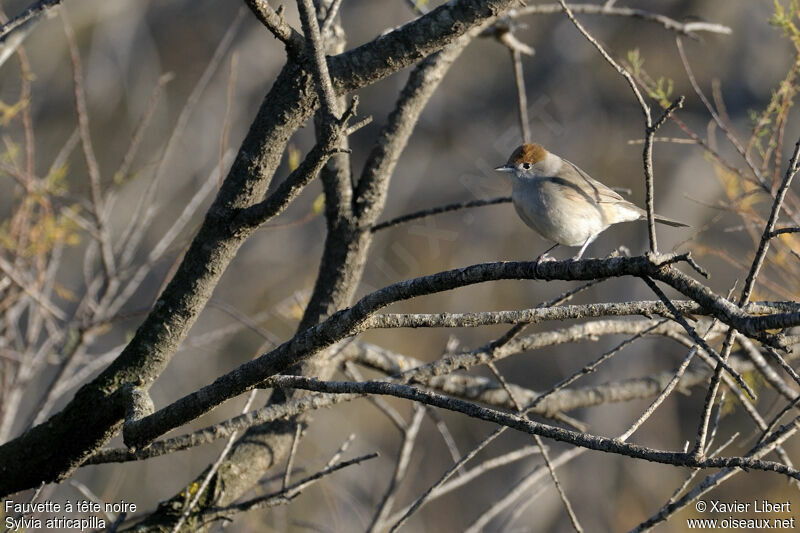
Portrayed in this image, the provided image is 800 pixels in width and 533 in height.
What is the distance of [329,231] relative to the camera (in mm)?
3121

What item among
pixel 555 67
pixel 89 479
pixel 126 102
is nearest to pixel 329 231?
pixel 89 479

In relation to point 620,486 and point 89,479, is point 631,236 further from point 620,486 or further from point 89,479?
point 89,479

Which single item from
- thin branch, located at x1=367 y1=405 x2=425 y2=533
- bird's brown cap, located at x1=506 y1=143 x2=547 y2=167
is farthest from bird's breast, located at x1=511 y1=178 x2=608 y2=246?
thin branch, located at x1=367 y1=405 x2=425 y2=533

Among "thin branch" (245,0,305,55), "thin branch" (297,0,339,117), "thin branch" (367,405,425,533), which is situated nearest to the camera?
"thin branch" (297,0,339,117)

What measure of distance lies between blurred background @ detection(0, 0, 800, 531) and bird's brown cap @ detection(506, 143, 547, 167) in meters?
4.60

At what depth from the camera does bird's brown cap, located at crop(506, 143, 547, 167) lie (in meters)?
3.59

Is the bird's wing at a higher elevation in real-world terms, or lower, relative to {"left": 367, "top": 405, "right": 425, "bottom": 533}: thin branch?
higher

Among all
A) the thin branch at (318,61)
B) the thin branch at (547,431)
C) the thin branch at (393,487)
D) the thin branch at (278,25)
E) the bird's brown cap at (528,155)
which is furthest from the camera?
the bird's brown cap at (528,155)

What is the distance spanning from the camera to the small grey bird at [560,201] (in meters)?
3.28

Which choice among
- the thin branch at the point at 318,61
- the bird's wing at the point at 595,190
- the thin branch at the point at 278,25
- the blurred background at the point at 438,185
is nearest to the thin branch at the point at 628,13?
the bird's wing at the point at 595,190

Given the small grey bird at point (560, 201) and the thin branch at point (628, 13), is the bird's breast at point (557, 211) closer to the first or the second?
the small grey bird at point (560, 201)

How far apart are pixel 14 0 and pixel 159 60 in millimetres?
2248

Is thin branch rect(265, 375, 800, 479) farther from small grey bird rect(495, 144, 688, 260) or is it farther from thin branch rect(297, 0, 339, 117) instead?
small grey bird rect(495, 144, 688, 260)

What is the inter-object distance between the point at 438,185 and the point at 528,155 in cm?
895
